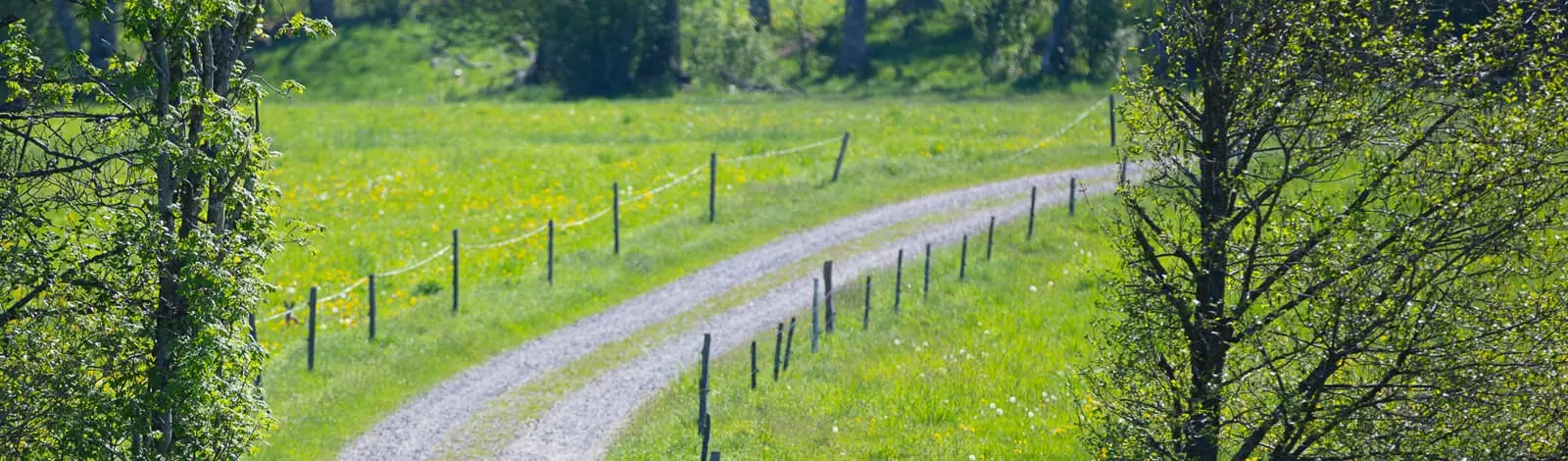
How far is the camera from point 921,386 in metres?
20.8

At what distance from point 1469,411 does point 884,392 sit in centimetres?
1014

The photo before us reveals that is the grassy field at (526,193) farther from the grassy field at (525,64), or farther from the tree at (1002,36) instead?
the tree at (1002,36)

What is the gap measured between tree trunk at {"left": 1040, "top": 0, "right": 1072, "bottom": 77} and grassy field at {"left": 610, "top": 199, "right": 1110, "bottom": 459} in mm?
27902

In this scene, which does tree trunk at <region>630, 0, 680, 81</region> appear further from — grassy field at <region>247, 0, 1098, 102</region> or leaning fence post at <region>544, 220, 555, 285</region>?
leaning fence post at <region>544, 220, 555, 285</region>

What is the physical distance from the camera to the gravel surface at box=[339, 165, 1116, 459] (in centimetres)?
2027

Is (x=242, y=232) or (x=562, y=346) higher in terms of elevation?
(x=242, y=232)

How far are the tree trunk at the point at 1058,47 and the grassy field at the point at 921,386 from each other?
27902 millimetres

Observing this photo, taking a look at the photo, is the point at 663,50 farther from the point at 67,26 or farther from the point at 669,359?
the point at 669,359

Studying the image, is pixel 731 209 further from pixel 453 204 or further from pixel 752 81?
pixel 752 81

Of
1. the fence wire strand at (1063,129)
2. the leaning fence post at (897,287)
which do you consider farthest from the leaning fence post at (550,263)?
the fence wire strand at (1063,129)

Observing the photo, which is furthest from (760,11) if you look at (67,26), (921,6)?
(67,26)

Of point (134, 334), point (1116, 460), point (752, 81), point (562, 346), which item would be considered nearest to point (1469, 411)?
point (1116, 460)

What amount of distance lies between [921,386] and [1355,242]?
9705mm

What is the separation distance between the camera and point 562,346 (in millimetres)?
24734
